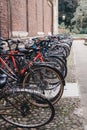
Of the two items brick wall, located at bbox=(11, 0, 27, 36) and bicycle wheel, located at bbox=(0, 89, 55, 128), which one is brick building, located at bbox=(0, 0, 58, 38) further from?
bicycle wheel, located at bbox=(0, 89, 55, 128)

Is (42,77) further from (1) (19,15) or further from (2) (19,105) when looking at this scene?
(1) (19,15)

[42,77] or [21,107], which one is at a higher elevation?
[42,77]

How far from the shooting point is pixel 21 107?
4172 mm

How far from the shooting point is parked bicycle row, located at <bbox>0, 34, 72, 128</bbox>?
4098 mm

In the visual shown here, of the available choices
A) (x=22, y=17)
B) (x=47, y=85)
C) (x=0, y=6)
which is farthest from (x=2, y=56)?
(x=22, y=17)

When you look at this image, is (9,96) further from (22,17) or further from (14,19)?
(22,17)

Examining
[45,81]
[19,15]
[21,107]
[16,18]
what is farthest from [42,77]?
[19,15]

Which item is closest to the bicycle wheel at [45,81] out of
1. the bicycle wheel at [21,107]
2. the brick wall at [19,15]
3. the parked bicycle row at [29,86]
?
the parked bicycle row at [29,86]

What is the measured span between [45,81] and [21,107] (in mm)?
1556

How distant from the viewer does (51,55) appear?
698cm

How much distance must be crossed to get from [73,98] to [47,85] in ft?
2.42

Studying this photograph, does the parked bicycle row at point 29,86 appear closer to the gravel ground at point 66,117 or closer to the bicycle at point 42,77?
the bicycle at point 42,77

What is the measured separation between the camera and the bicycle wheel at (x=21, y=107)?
4051 mm

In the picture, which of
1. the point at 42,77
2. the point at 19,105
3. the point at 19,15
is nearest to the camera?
the point at 19,105
